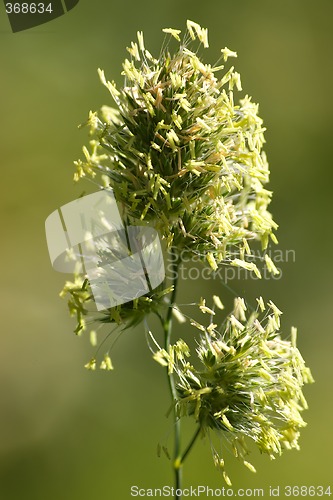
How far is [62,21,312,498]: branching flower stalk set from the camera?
2930 mm

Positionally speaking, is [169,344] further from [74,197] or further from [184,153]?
[74,197]

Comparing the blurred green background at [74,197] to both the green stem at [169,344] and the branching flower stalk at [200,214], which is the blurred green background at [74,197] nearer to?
the green stem at [169,344]

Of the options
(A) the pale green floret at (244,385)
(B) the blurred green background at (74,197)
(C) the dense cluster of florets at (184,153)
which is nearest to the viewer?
(C) the dense cluster of florets at (184,153)

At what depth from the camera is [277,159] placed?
6.74 m

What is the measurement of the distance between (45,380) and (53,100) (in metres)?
2.50

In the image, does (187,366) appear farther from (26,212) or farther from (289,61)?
(289,61)

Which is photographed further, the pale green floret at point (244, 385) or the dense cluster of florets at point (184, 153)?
the pale green floret at point (244, 385)

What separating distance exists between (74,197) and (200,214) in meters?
2.95

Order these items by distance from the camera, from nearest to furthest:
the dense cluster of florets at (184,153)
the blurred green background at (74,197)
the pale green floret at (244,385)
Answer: the dense cluster of florets at (184,153) → the pale green floret at (244,385) → the blurred green background at (74,197)

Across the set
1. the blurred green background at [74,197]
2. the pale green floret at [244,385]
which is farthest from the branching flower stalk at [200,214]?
the blurred green background at [74,197]

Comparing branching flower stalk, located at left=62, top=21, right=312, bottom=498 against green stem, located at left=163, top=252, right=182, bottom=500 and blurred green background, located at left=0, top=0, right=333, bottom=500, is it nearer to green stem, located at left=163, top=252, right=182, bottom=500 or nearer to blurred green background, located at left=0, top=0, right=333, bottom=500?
green stem, located at left=163, top=252, right=182, bottom=500

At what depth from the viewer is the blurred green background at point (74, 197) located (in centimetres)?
553

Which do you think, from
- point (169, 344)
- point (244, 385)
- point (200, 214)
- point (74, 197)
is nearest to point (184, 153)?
point (200, 214)

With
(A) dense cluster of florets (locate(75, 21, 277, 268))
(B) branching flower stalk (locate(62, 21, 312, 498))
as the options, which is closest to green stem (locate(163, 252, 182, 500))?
(B) branching flower stalk (locate(62, 21, 312, 498))
